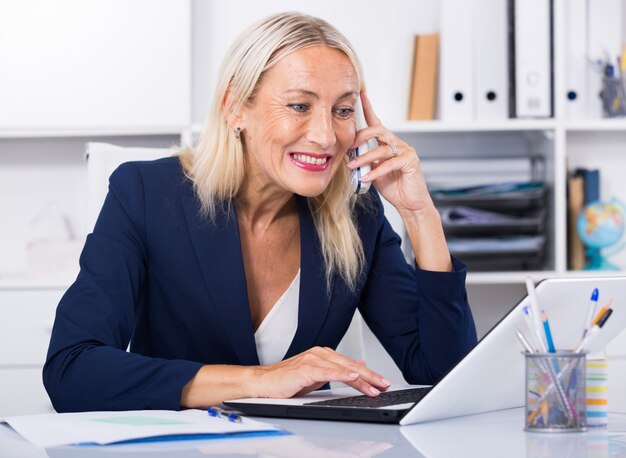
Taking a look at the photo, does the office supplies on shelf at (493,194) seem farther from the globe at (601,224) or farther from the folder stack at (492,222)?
the globe at (601,224)

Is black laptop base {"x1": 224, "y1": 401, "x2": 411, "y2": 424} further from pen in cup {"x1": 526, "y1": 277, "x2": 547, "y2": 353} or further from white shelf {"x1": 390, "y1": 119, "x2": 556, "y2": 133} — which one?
white shelf {"x1": 390, "y1": 119, "x2": 556, "y2": 133}

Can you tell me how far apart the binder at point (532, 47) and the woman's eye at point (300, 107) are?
1.24 metres

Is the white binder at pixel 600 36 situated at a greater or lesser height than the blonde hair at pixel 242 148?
greater

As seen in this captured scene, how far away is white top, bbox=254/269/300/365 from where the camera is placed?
1689mm

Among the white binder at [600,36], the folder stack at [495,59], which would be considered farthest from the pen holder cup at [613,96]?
the folder stack at [495,59]

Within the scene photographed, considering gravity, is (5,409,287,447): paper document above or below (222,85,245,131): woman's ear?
below

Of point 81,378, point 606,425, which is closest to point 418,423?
point 606,425

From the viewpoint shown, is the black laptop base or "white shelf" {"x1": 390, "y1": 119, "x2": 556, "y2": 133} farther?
"white shelf" {"x1": 390, "y1": 119, "x2": 556, "y2": 133}

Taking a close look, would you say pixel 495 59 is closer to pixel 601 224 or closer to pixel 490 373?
pixel 601 224

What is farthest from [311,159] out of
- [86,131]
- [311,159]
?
[86,131]

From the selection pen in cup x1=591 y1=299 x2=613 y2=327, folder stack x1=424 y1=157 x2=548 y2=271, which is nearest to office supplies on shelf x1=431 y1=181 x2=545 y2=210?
folder stack x1=424 y1=157 x2=548 y2=271

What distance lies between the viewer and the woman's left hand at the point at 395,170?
168 centimetres

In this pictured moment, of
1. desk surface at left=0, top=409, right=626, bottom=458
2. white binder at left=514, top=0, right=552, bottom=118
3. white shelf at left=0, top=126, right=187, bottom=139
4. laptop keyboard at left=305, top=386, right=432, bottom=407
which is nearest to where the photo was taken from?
desk surface at left=0, top=409, right=626, bottom=458

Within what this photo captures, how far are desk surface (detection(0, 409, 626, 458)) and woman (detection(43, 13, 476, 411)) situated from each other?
1.65 ft
